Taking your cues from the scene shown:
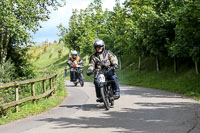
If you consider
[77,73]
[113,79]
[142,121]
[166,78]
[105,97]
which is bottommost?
[142,121]

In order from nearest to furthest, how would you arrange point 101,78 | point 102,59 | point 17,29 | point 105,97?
point 101,78, point 105,97, point 102,59, point 17,29

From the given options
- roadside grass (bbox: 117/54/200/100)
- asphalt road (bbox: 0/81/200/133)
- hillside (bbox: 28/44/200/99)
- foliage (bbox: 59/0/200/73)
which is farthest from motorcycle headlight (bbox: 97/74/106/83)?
foliage (bbox: 59/0/200/73)

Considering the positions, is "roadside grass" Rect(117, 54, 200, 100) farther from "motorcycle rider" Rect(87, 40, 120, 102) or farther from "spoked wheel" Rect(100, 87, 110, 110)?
"spoked wheel" Rect(100, 87, 110, 110)

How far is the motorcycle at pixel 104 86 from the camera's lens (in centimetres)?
884

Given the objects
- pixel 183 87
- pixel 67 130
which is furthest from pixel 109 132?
pixel 183 87

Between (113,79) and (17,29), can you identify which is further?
(17,29)

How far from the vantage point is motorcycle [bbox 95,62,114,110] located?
8844 millimetres

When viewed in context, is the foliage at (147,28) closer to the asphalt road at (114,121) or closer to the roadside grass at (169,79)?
the roadside grass at (169,79)

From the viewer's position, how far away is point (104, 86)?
914 cm

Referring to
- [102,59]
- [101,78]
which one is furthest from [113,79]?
[102,59]

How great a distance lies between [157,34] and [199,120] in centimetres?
1848

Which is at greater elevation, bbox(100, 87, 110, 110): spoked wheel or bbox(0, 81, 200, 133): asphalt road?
bbox(100, 87, 110, 110): spoked wheel

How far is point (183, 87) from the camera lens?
17297mm

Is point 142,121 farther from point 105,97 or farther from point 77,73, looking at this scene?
point 77,73
